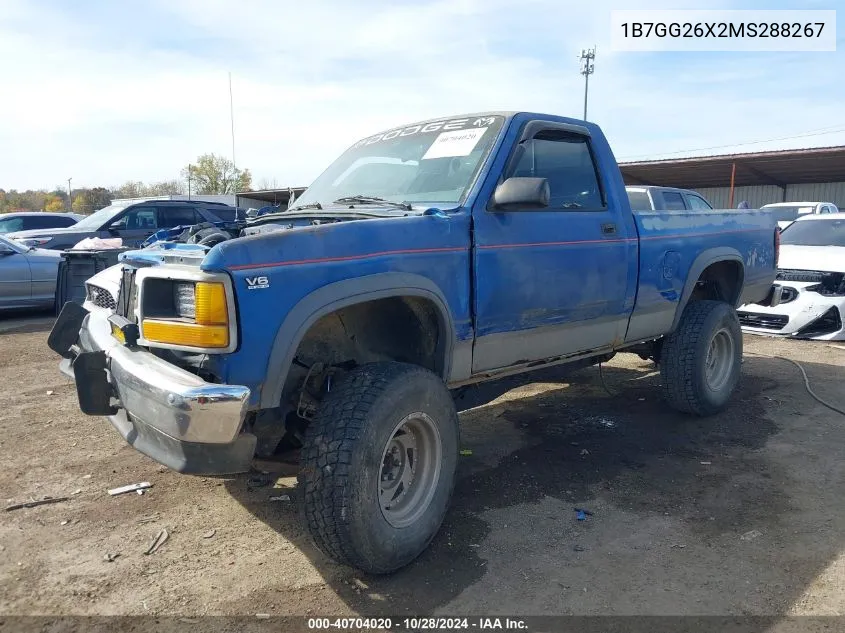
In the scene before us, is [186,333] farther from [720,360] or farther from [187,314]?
[720,360]

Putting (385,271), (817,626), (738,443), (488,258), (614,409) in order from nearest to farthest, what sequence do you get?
(817,626) < (385,271) < (488,258) < (738,443) < (614,409)

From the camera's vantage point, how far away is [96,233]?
11352 millimetres

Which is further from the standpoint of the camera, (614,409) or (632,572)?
(614,409)

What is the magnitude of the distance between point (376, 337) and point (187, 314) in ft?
3.29

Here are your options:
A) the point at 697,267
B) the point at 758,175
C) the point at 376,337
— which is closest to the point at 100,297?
the point at 376,337

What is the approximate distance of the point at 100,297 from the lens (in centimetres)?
396

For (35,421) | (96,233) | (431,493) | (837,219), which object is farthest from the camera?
(96,233)

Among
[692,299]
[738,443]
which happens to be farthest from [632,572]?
[692,299]

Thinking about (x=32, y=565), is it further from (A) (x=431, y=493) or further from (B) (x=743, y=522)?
(B) (x=743, y=522)

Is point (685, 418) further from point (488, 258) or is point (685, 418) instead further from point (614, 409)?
point (488, 258)

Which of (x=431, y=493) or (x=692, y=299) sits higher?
(x=692, y=299)

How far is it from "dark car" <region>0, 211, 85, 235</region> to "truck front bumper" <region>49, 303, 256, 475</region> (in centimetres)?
1307

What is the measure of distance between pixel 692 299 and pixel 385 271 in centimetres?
353

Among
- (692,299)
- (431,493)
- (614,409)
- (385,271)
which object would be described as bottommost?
(614,409)
